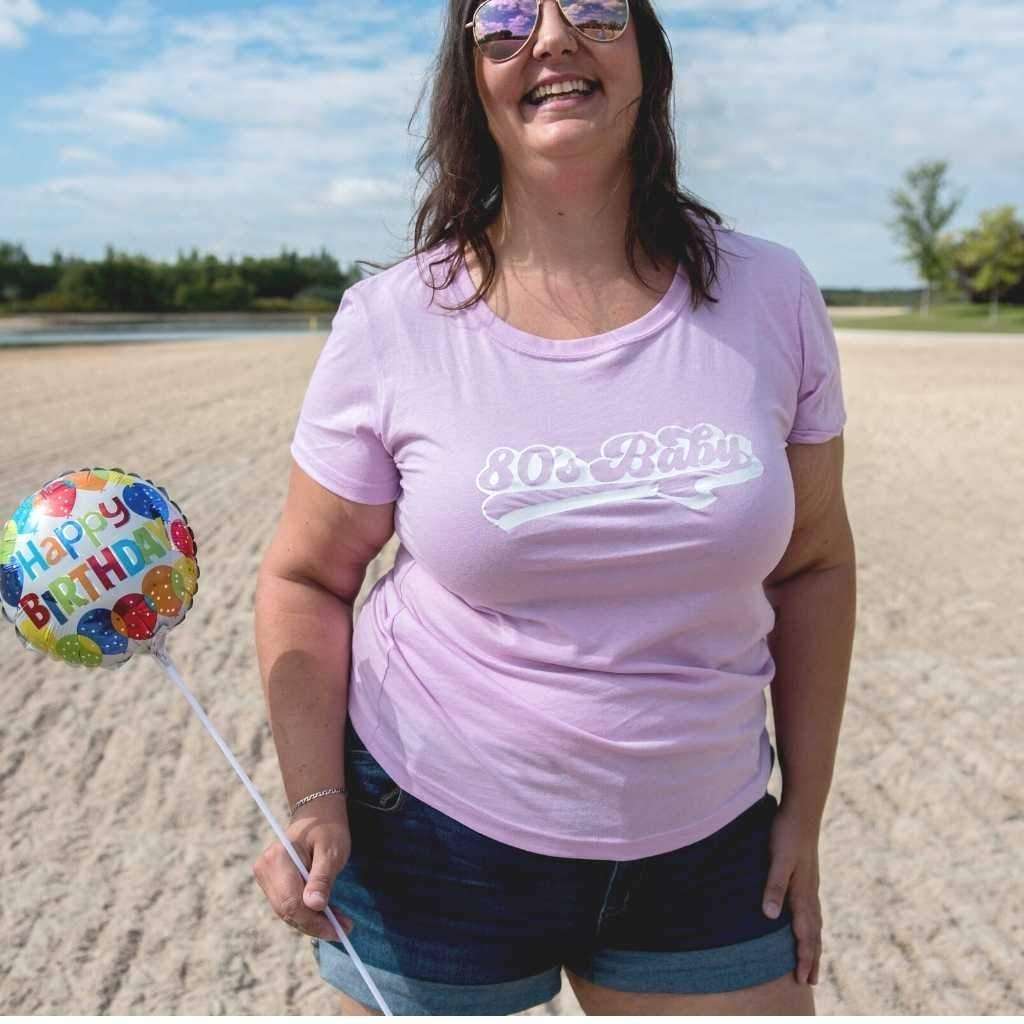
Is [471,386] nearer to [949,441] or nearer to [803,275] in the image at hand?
[803,275]

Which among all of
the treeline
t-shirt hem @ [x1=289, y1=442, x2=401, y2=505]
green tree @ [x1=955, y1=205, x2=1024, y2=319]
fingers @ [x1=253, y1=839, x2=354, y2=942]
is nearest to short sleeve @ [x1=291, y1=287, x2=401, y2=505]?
t-shirt hem @ [x1=289, y1=442, x2=401, y2=505]

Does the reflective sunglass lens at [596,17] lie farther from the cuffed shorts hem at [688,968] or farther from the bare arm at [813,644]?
the cuffed shorts hem at [688,968]

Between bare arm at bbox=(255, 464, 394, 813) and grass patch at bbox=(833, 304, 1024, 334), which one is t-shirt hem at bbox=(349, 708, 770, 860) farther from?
grass patch at bbox=(833, 304, 1024, 334)

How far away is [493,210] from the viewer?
1913 millimetres

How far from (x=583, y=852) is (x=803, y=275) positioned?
848 millimetres

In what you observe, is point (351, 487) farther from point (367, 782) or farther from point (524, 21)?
point (524, 21)

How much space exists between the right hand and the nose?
1.08 m

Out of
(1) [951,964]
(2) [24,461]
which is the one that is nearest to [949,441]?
(2) [24,461]

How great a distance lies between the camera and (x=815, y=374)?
1729 mm

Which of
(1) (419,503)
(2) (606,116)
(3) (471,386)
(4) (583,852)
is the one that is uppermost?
(2) (606,116)

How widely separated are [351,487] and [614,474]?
0.37 meters

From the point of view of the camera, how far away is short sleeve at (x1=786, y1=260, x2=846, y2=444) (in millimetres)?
1727

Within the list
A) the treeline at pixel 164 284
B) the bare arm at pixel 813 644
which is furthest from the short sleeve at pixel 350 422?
the treeline at pixel 164 284

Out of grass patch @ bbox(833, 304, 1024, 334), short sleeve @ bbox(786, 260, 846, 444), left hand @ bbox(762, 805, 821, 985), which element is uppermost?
short sleeve @ bbox(786, 260, 846, 444)
